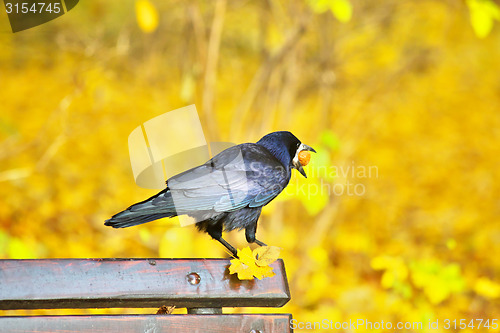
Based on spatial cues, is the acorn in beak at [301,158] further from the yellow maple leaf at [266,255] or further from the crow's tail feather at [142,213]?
the crow's tail feather at [142,213]

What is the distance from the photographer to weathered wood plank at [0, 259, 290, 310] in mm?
1456

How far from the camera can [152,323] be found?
153 cm

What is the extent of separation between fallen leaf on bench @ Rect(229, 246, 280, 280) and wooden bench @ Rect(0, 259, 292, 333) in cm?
6

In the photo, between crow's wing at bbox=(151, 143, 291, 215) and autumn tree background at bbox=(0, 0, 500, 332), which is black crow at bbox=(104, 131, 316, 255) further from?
autumn tree background at bbox=(0, 0, 500, 332)

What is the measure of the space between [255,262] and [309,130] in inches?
156

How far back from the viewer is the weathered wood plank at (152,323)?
4.77ft

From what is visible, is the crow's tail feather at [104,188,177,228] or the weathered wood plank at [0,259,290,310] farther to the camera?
the weathered wood plank at [0,259,290,310]

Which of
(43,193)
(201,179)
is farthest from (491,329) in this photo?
(43,193)

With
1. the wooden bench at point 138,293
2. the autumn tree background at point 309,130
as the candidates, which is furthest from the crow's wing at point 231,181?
the autumn tree background at point 309,130

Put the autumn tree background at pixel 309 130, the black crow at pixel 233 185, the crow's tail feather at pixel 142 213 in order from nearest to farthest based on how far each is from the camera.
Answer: the crow's tail feather at pixel 142 213
the black crow at pixel 233 185
the autumn tree background at pixel 309 130

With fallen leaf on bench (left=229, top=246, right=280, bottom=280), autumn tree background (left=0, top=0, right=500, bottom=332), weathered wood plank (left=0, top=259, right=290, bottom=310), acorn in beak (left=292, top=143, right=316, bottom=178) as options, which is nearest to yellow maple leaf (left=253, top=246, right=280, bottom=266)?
fallen leaf on bench (left=229, top=246, right=280, bottom=280)

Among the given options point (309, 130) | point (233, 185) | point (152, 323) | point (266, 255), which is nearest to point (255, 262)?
point (266, 255)

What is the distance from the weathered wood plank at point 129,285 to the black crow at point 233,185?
5.7 inches

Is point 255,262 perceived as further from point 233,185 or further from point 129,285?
point 129,285
